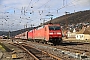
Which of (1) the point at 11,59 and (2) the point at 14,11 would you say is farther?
(2) the point at 14,11

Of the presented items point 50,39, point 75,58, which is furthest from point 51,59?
point 50,39

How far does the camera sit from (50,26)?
35906 mm

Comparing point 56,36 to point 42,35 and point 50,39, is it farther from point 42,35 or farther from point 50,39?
point 42,35

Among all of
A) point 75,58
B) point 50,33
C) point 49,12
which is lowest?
point 75,58

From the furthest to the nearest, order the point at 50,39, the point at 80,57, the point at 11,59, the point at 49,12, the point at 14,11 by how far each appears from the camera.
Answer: the point at 14,11 < the point at 49,12 < the point at 50,39 < the point at 11,59 < the point at 80,57

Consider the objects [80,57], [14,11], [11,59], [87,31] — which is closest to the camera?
[80,57]

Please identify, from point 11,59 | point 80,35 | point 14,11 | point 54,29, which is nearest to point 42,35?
point 54,29

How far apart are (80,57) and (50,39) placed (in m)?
19.4

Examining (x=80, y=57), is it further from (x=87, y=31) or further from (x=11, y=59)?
(x=87, y=31)

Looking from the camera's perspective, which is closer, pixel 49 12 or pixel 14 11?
pixel 49 12

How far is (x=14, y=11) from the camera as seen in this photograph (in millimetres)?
49094

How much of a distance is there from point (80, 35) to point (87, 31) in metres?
3.66

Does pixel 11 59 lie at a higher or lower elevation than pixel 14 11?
lower

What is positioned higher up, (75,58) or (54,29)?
(54,29)
